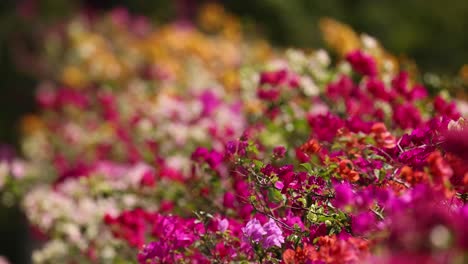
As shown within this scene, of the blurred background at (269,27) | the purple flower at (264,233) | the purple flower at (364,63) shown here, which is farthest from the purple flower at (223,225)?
the blurred background at (269,27)

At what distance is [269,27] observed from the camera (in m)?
Answer: 9.41

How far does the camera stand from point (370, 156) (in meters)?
2.02

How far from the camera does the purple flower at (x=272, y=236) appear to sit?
5.80 feet

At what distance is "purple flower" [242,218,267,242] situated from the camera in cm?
177

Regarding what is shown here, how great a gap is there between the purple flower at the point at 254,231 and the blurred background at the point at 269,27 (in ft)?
14.9

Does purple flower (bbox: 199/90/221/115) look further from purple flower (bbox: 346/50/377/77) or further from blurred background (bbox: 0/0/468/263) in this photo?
blurred background (bbox: 0/0/468/263)

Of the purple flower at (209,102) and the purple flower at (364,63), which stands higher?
the purple flower at (364,63)

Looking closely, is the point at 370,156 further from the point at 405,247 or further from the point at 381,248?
the point at 405,247

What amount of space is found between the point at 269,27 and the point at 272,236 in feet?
25.6

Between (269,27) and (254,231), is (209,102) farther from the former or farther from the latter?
(269,27)

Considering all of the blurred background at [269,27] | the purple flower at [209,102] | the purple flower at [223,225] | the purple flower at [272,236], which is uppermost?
the purple flower at [272,236]

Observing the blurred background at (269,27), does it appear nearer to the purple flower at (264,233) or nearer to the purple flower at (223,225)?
the purple flower at (223,225)

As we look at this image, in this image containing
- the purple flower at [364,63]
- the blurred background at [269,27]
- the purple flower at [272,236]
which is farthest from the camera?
the blurred background at [269,27]

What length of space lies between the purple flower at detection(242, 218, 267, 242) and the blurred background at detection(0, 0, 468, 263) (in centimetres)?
455
